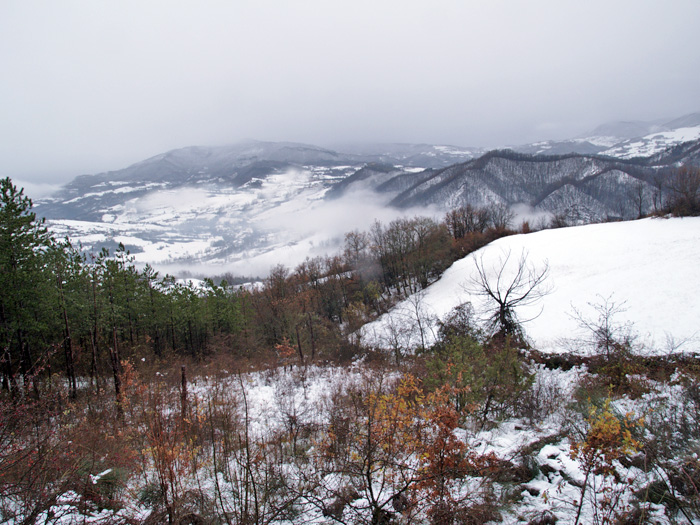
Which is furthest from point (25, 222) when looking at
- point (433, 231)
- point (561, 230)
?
point (561, 230)

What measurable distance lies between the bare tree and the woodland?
0.36 meters

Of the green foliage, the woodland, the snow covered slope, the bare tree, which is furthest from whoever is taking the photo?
the bare tree

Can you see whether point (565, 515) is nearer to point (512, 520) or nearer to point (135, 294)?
point (512, 520)

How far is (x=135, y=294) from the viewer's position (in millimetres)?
29719

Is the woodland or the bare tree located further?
the bare tree

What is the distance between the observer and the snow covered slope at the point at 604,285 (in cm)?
1808

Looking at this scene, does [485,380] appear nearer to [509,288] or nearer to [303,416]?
[303,416]

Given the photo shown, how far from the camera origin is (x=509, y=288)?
62.4 feet

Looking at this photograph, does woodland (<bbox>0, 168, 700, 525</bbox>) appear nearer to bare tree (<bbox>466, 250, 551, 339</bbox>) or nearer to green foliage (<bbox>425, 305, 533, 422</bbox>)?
green foliage (<bbox>425, 305, 533, 422</bbox>)

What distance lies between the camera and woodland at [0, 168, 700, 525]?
445cm

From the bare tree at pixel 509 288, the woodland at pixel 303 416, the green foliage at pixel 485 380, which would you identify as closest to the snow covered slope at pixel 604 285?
the bare tree at pixel 509 288

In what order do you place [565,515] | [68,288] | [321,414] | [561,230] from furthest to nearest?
1. [561,230]
2. [68,288]
3. [321,414]
4. [565,515]

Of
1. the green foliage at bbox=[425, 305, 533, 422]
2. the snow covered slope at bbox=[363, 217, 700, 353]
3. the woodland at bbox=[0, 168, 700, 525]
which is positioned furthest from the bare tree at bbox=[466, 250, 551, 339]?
the green foliage at bbox=[425, 305, 533, 422]

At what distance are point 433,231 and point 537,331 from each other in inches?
1454
